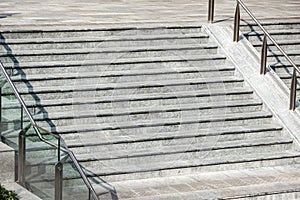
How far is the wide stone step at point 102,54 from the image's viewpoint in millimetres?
13602

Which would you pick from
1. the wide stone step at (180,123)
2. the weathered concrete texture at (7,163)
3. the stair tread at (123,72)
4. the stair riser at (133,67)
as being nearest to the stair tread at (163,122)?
the wide stone step at (180,123)

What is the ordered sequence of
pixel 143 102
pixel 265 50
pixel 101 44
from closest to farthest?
1. pixel 143 102
2. pixel 101 44
3. pixel 265 50

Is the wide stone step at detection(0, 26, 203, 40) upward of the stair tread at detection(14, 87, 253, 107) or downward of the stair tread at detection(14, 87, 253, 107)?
upward

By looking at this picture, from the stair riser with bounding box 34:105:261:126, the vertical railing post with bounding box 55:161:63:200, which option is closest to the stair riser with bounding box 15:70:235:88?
the stair riser with bounding box 34:105:261:126

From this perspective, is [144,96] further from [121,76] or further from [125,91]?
[121,76]

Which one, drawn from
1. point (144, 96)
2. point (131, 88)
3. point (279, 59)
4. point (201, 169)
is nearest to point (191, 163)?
point (201, 169)

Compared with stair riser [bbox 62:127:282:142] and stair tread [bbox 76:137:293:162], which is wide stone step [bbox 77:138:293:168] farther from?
stair riser [bbox 62:127:282:142]

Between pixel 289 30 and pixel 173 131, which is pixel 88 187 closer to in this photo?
pixel 173 131

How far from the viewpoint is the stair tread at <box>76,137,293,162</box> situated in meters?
12.2

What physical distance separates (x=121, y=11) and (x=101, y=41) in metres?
3.21

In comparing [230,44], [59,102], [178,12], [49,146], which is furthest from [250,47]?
[49,146]

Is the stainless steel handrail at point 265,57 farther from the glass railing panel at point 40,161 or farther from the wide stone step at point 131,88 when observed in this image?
the glass railing panel at point 40,161

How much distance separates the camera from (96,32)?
572 inches

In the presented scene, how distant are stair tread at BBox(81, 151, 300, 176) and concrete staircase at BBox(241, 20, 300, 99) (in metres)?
1.81
